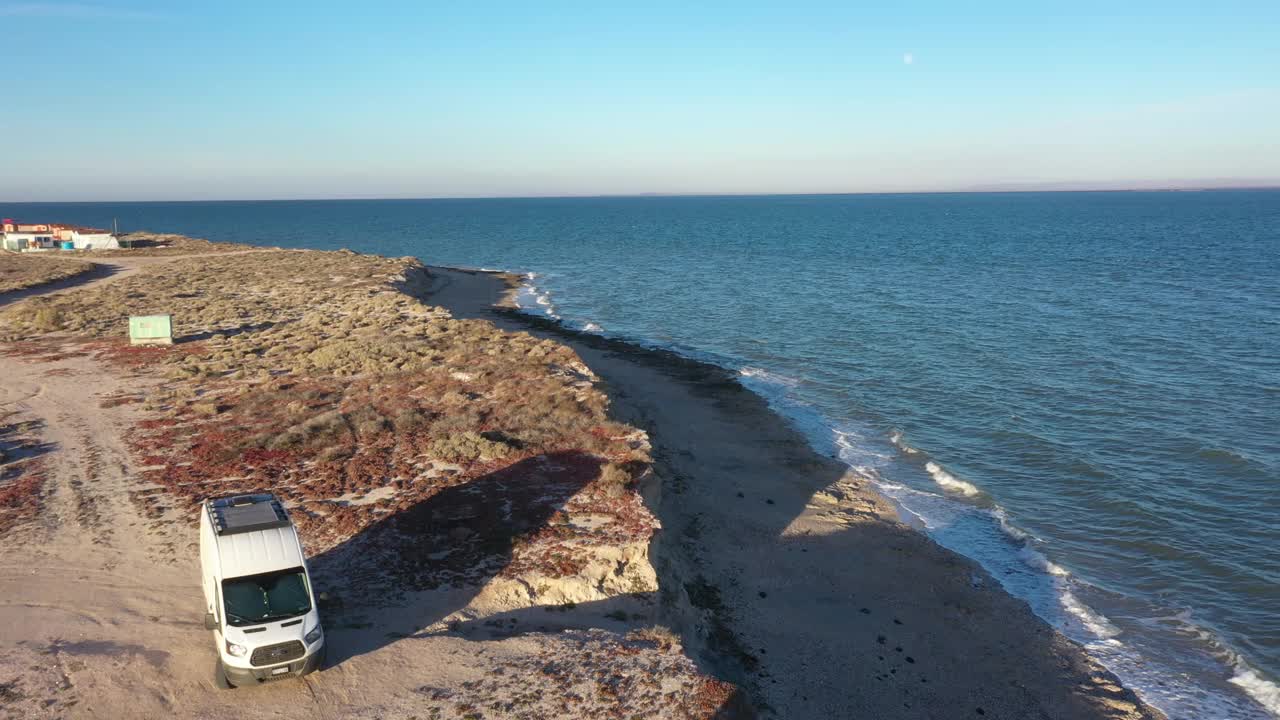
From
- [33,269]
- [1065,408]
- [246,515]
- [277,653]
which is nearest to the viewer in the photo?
[277,653]

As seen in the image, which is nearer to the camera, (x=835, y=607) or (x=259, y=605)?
(x=259, y=605)

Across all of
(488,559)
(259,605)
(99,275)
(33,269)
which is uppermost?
(33,269)

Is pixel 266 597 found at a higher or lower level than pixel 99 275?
lower

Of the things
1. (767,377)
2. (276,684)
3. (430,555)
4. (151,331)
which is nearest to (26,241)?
Answer: (151,331)

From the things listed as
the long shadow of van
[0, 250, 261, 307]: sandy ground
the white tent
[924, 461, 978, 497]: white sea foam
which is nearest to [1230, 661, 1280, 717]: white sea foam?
[924, 461, 978, 497]: white sea foam

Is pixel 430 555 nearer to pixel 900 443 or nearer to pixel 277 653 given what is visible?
pixel 277 653

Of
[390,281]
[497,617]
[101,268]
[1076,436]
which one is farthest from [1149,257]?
[101,268]

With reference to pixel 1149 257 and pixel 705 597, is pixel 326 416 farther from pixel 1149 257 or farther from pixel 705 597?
pixel 1149 257

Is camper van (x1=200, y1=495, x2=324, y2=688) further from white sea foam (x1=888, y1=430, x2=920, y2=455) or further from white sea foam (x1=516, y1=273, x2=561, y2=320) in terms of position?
white sea foam (x1=516, y1=273, x2=561, y2=320)
